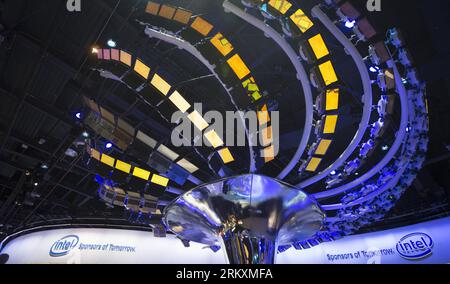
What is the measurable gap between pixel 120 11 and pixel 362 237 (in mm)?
12033

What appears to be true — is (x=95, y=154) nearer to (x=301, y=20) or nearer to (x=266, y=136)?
(x=266, y=136)

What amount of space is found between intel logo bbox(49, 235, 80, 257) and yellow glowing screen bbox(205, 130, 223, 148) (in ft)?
36.6

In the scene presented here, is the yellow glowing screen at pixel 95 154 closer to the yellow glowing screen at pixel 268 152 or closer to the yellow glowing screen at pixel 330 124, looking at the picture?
the yellow glowing screen at pixel 268 152

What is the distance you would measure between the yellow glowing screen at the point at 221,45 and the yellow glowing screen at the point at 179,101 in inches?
50.7

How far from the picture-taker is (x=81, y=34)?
8.55m

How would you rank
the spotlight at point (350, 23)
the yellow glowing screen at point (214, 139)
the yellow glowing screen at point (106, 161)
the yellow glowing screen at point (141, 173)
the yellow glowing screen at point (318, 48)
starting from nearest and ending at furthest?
the spotlight at point (350, 23) → the yellow glowing screen at point (318, 48) → the yellow glowing screen at point (214, 139) → the yellow glowing screen at point (106, 161) → the yellow glowing screen at point (141, 173)

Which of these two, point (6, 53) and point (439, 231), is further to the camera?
point (439, 231)

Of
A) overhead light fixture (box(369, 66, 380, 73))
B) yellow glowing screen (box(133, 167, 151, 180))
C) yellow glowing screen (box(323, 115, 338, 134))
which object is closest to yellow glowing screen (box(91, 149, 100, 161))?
yellow glowing screen (box(133, 167, 151, 180))

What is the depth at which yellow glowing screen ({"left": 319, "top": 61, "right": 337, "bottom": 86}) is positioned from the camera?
562cm

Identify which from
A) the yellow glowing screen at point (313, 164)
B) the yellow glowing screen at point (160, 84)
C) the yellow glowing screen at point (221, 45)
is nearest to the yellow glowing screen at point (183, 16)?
the yellow glowing screen at point (221, 45)

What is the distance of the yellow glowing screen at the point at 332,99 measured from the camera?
584cm
